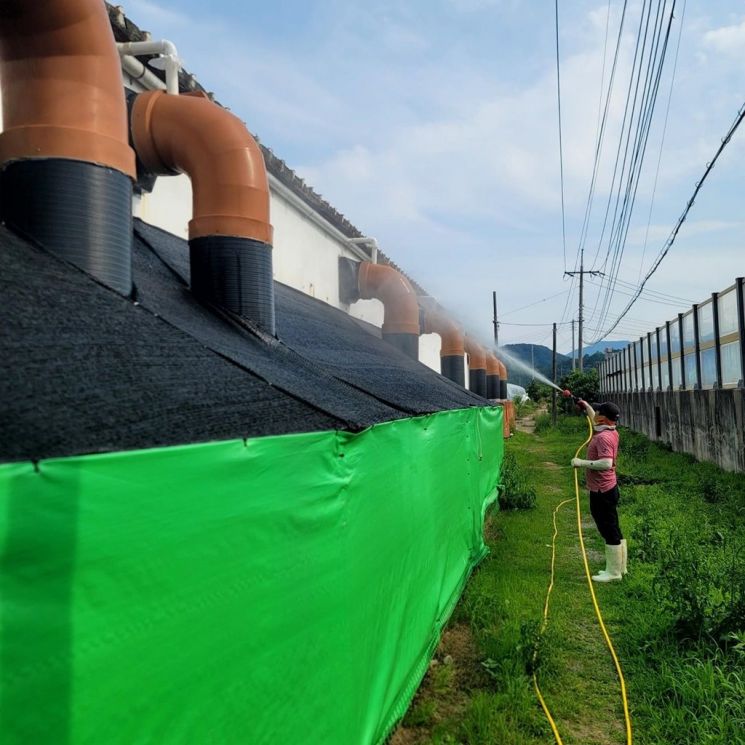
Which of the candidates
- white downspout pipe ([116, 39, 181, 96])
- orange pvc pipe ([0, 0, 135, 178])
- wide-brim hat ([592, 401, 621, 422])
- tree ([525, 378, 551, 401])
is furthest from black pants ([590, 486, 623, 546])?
tree ([525, 378, 551, 401])

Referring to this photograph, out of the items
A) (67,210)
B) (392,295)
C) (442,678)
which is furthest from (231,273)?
(392,295)

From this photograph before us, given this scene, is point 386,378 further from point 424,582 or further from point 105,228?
point 105,228

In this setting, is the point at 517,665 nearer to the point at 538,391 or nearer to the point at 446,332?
the point at 446,332

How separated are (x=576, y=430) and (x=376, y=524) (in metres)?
22.1

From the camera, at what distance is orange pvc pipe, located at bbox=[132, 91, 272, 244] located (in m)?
4.78

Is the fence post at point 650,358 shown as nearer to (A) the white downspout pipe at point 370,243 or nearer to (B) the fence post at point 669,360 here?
(B) the fence post at point 669,360

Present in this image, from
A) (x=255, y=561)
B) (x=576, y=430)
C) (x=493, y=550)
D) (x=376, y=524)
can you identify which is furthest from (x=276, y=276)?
(x=576, y=430)

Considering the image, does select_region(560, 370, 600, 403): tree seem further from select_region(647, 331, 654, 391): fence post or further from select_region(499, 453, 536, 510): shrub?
select_region(499, 453, 536, 510): shrub

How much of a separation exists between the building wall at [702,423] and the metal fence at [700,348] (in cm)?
27

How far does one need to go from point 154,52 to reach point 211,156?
1694 millimetres

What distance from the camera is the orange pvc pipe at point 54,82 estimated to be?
3379 millimetres

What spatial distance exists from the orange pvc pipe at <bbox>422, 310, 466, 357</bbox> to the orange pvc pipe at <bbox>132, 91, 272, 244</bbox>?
10.5 metres

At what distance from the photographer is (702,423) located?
38.2 feet

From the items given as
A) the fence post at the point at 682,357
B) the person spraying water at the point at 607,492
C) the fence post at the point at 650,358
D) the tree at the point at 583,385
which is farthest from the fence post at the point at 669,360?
the tree at the point at 583,385
